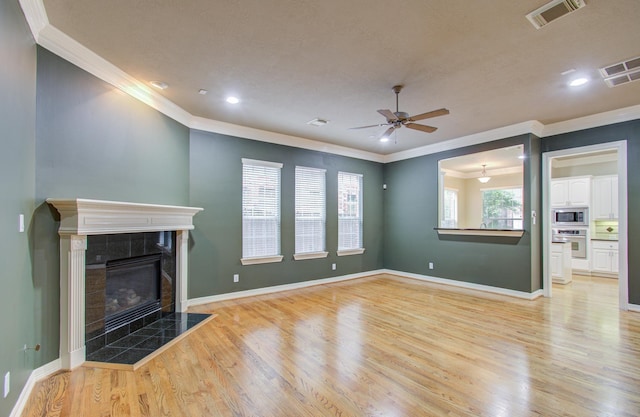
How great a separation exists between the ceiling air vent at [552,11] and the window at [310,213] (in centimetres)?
412

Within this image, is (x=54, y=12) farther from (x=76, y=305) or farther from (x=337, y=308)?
(x=337, y=308)

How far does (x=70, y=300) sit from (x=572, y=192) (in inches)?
375

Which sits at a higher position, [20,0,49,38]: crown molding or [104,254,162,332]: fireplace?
[20,0,49,38]: crown molding

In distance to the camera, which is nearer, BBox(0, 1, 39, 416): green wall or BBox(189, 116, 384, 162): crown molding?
BBox(0, 1, 39, 416): green wall

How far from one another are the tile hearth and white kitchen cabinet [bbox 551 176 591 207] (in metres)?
8.30

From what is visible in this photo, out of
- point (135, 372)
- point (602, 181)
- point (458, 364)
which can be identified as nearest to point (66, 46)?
point (135, 372)

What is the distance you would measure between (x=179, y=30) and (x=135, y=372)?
2.98 m

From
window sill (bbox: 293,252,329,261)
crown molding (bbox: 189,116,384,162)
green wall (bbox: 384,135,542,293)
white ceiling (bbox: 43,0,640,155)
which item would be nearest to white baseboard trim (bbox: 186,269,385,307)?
window sill (bbox: 293,252,329,261)

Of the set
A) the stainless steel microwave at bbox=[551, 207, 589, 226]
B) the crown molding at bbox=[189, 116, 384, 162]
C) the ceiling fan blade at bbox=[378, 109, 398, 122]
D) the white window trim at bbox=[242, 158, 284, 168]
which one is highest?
the crown molding at bbox=[189, 116, 384, 162]

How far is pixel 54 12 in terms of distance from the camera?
2.30 metres

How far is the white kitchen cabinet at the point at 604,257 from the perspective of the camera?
6.52 meters

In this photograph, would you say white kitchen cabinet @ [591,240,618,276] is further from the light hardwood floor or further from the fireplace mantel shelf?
the fireplace mantel shelf

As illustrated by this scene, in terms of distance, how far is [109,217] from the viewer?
115 inches

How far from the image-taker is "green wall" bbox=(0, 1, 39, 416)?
1.88 meters
